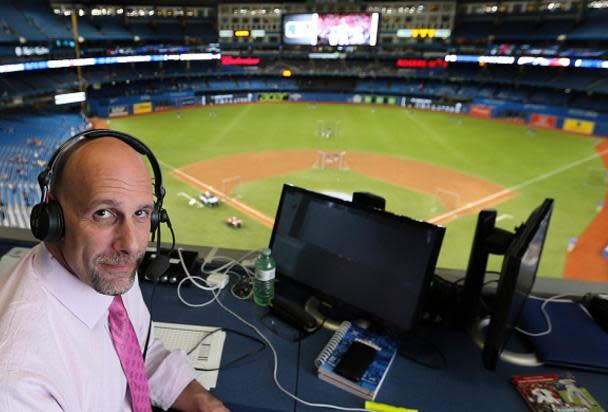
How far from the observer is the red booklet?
2.17 meters

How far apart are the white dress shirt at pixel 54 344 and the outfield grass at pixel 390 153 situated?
330 inches

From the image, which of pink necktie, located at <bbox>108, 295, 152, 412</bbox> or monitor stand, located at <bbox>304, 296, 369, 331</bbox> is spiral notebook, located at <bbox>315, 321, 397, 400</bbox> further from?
pink necktie, located at <bbox>108, 295, 152, 412</bbox>

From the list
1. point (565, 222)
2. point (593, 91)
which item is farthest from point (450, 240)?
point (593, 91)

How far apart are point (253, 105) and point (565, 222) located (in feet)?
84.2

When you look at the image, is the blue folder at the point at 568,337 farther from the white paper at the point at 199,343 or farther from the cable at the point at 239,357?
the white paper at the point at 199,343

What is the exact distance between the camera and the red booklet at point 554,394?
7.13 feet

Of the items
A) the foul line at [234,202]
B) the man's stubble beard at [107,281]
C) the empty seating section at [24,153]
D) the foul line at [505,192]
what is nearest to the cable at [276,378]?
the man's stubble beard at [107,281]

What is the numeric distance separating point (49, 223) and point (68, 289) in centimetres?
27

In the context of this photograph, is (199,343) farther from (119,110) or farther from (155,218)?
(119,110)

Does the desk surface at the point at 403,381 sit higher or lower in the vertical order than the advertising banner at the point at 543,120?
higher

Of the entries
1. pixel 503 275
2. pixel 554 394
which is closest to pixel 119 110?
pixel 503 275

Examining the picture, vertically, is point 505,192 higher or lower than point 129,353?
lower

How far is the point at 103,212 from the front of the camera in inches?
64.1

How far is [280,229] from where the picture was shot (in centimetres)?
309
